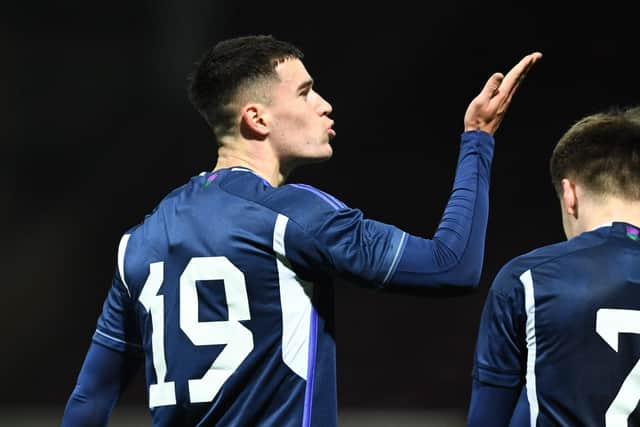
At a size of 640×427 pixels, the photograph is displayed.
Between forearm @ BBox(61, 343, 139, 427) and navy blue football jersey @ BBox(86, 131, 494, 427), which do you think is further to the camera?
forearm @ BBox(61, 343, 139, 427)

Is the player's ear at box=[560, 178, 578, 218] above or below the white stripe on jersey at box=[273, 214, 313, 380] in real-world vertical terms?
above

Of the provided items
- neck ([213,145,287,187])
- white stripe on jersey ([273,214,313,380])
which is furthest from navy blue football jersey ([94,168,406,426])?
neck ([213,145,287,187])

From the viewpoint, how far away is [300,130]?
6.12 ft

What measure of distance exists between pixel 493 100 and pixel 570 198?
24cm

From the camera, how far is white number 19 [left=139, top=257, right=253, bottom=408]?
1626 millimetres

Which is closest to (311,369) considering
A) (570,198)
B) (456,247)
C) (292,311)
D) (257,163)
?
(292,311)

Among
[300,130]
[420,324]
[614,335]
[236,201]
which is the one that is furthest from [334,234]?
[420,324]

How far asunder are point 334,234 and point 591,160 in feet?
1.76

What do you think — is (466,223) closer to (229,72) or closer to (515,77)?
(515,77)

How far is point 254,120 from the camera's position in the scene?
1.85 metres

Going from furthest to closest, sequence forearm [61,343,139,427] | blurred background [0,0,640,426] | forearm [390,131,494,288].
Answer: blurred background [0,0,640,426], forearm [61,343,139,427], forearm [390,131,494,288]

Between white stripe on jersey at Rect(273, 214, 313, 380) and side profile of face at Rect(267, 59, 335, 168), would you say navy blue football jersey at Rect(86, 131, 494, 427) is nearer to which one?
white stripe on jersey at Rect(273, 214, 313, 380)

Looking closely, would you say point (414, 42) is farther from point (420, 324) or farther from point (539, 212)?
point (420, 324)

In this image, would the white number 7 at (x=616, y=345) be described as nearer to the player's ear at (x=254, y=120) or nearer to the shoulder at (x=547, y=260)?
the shoulder at (x=547, y=260)
